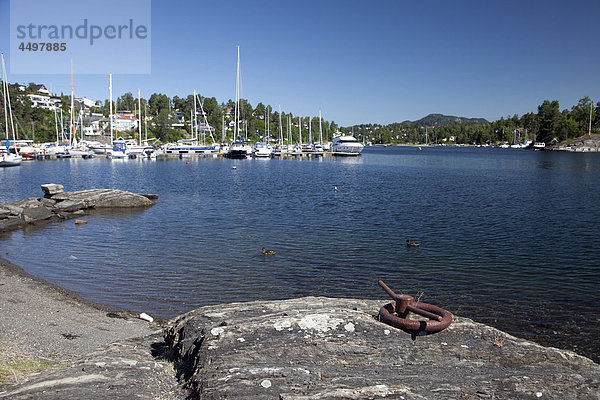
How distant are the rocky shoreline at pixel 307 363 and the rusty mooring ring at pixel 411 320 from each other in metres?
0.13

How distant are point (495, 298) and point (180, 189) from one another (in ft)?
119

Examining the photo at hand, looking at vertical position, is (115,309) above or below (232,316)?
below

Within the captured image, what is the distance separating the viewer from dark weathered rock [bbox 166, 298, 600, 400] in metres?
5.30

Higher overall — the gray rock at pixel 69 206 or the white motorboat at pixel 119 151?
the white motorboat at pixel 119 151

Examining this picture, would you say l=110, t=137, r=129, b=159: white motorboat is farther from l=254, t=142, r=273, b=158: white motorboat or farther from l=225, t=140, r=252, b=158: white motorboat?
l=254, t=142, r=273, b=158: white motorboat

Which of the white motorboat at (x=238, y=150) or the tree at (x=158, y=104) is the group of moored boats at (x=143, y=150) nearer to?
the white motorboat at (x=238, y=150)

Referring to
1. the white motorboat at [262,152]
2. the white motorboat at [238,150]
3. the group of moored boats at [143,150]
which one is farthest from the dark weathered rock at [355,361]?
the white motorboat at [262,152]

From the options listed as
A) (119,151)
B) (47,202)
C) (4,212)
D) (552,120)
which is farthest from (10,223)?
(552,120)

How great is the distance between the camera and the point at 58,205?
28578 millimetres

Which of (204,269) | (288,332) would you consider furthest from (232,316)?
(204,269)

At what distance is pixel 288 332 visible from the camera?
6426 millimetres

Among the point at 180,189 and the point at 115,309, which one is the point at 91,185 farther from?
the point at 115,309

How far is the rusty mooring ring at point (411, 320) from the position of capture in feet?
21.2

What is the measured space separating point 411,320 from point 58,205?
93.5 ft
